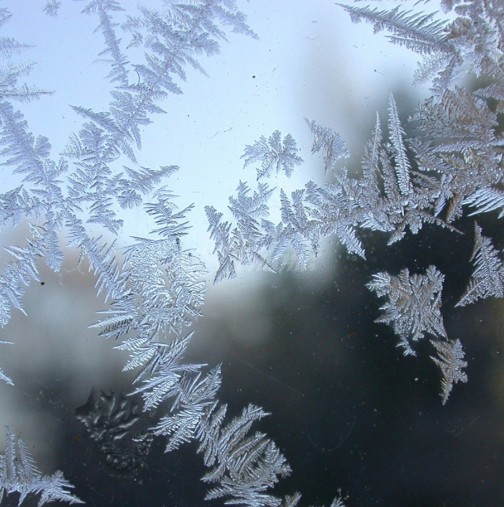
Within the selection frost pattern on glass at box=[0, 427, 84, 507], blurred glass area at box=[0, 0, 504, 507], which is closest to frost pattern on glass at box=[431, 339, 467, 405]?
blurred glass area at box=[0, 0, 504, 507]

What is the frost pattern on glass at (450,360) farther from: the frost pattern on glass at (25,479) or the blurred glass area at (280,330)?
the frost pattern on glass at (25,479)

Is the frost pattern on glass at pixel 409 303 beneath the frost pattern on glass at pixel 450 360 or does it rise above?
above

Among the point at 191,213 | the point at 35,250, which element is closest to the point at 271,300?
the point at 191,213

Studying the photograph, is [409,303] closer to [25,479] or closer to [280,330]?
[280,330]

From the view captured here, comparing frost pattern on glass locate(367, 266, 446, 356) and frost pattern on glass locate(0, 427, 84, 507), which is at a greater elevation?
frost pattern on glass locate(367, 266, 446, 356)

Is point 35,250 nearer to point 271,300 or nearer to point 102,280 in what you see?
point 102,280

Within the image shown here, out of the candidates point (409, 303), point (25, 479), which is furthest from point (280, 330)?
Result: point (25, 479)

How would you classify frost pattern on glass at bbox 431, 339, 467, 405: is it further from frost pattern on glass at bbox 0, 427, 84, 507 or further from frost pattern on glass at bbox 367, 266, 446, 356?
frost pattern on glass at bbox 0, 427, 84, 507

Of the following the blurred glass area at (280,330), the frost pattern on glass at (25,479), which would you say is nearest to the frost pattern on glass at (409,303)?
the blurred glass area at (280,330)
